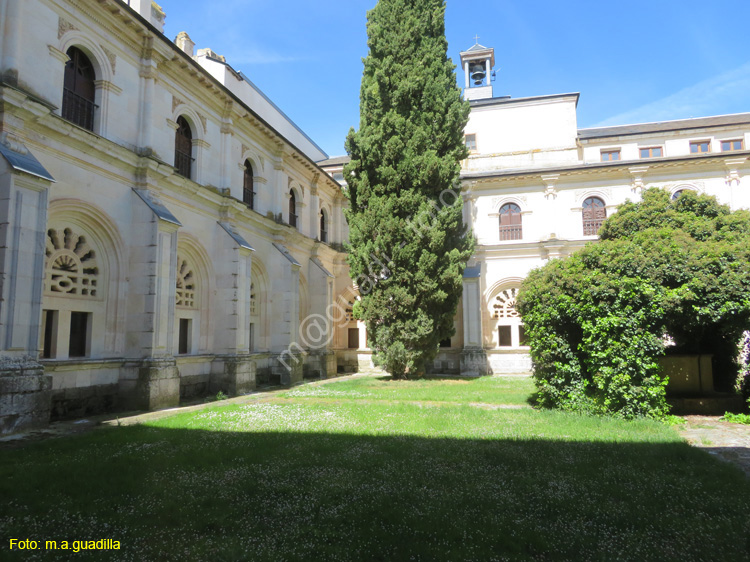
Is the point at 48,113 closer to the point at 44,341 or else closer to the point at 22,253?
the point at 22,253

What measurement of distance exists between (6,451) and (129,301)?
575 cm

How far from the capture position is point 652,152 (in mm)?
27188

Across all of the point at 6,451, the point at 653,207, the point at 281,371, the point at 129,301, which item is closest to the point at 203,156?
the point at 129,301

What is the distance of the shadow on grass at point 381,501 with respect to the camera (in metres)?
4.05

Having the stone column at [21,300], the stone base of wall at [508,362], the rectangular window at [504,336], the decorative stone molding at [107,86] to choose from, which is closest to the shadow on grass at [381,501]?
the stone column at [21,300]

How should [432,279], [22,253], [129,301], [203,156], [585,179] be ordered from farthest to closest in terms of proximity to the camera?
[585,179]
[432,279]
[203,156]
[129,301]
[22,253]

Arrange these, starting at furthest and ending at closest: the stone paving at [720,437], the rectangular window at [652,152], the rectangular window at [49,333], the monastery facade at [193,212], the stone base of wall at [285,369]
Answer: the rectangular window at [652,152], the stone base of wall at [285,369], the rectangular window at [49,333], the monastery facade at [193,212], the stone paving at [720,437]

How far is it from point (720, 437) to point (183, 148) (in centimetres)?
1677

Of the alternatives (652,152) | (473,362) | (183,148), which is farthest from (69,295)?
(652,152)

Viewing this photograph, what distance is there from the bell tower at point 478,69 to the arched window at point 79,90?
28.8 m

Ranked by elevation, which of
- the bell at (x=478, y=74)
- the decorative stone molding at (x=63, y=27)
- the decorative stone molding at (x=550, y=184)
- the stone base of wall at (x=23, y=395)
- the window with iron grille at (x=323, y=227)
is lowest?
the stone base of wall at (x=23, y=395)

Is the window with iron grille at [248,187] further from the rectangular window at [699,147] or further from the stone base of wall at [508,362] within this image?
the rectangular window at [699,147]

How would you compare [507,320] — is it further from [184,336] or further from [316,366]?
[184,336]

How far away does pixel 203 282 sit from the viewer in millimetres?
16109
